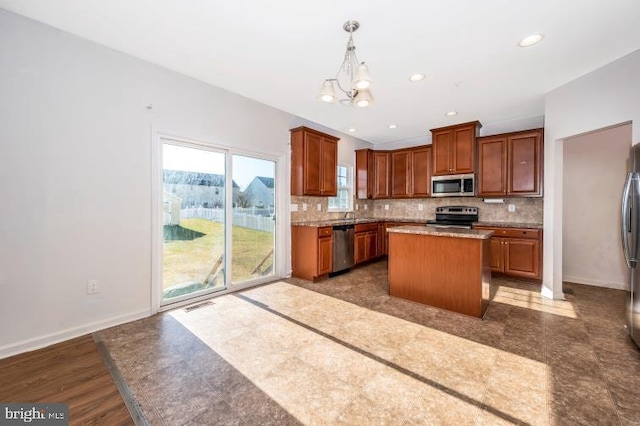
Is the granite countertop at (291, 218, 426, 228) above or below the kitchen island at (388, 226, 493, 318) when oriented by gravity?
above

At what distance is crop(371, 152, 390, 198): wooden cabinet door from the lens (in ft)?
20.2

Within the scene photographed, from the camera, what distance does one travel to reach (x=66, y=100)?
2463 millimetres

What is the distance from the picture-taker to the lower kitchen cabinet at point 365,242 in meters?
5.19

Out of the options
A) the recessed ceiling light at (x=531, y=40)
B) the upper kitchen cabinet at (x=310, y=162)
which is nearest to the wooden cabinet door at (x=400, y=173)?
the upper kitchen cabinet at (x=310, y=162)

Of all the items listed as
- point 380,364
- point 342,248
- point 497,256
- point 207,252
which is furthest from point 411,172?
point 380,364

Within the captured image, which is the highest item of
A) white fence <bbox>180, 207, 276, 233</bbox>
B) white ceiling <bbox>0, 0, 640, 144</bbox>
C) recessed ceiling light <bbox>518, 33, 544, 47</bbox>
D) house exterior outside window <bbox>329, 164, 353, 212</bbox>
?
white ceiling <bbox>0, 0, 640, 144</bbox>

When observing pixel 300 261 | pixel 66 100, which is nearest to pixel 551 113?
pixel 300 261

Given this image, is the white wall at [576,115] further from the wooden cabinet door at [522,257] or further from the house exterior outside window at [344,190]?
the house exterior outside window at [344,190]

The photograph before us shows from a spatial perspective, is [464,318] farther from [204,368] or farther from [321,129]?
[321,129]

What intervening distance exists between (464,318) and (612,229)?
309 cm

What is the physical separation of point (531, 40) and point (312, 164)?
3.10 m

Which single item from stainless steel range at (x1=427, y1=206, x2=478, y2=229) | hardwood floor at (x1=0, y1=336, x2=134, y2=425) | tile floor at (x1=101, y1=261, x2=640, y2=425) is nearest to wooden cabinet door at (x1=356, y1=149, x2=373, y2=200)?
stainless steel range at (x1=427, y1=206, x2=478, y2=229)

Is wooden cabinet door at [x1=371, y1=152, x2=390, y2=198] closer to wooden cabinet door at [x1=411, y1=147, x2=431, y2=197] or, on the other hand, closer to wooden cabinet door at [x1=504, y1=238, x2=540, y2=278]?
wooden cabinet door at [x1=411, y1=147, x2=431, y2=197]

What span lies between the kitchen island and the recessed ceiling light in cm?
190
